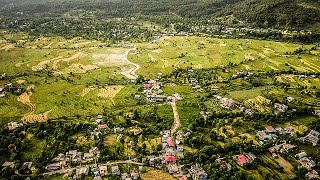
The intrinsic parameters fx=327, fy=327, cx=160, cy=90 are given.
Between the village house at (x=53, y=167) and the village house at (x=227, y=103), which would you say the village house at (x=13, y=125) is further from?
the village house at (x=227, y=103)

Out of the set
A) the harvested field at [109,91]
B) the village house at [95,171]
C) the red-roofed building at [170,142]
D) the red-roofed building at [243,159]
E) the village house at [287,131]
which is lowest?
the village house at [95,171]

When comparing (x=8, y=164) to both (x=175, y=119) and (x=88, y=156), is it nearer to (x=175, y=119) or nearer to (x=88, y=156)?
(x=88, y=156)

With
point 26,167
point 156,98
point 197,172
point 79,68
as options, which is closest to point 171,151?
point 197,172

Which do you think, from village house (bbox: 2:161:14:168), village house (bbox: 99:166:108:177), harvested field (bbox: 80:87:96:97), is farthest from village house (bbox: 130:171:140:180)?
harvested field (bbox: 80:87:96:97)

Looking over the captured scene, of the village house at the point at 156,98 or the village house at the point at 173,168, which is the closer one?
the village house at the point at 173,168

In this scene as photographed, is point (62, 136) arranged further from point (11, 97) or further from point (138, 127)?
point (11, 97)

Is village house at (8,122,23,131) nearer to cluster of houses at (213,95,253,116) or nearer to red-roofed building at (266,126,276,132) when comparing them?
cluster of houses at (213,95,253,116)

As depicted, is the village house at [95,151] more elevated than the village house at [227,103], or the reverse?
the village house at [227,103]

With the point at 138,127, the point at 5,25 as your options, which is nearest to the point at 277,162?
the point at 138,127

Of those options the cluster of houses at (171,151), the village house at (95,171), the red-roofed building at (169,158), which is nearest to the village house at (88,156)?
the village house at (95,171)
